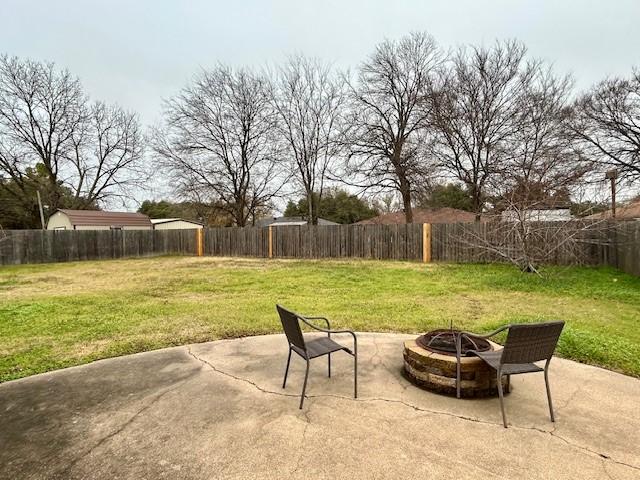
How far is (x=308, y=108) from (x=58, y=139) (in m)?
16.8

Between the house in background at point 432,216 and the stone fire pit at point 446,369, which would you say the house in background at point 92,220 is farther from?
the stone fire pit at point 446,369

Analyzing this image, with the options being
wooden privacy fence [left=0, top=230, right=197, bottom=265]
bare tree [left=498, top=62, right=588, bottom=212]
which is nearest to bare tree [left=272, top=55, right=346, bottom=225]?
wooden privacy fence [left=0, top=230, right=197, bottom=265]

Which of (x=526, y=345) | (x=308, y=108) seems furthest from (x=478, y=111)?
(x=526, y=345)

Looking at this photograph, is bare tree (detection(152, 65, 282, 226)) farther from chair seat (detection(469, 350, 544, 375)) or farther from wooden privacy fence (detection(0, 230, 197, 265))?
chair seat (detection(469, 350, 544, 375))

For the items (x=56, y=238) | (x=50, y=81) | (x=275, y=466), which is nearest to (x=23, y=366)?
(x=275, y=466)

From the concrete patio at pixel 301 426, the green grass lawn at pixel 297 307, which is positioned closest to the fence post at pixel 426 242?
the green grass lawn at pixel 297 307

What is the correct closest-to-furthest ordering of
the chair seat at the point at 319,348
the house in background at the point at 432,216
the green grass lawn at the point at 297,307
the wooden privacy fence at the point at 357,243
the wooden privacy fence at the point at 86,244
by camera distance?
1. the chair seat at the point at 319,348
2. the green grass lawn at the point at 297,307
3. the wooden privacy fence at the point at 357,243
4. the wooden privacy fence at the point at 86,244
5. the house in background at the point at 432,216

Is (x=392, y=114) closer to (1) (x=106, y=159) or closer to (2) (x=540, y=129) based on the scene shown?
(2) (x=540, y=129)

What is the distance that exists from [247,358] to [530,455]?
2.61 m

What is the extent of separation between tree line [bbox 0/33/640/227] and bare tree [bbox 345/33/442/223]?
7 centimetres

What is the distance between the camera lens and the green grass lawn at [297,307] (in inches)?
168

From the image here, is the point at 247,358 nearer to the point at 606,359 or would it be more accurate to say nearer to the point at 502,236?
the point at 606,359

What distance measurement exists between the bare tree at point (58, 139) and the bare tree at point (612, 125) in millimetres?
28175

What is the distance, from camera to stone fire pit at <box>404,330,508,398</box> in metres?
2.82
